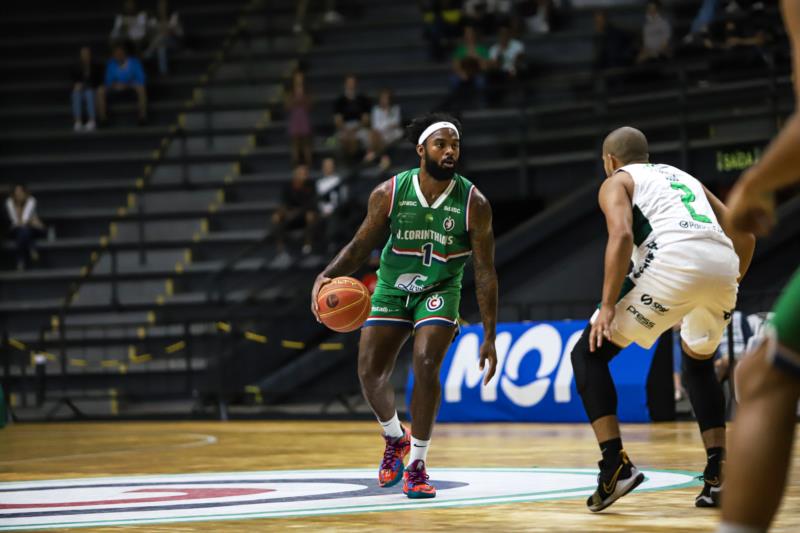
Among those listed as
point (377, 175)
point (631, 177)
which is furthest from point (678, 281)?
point (377, 175)

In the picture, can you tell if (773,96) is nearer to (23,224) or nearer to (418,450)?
(418,450)

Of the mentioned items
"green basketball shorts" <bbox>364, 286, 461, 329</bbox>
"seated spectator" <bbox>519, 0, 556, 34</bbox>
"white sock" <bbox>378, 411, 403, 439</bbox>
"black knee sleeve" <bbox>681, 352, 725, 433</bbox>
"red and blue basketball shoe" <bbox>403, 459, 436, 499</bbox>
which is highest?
"seated spectator" <bbox>519, 0, 556, 34</bbox>

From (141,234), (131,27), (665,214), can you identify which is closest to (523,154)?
(141,234)

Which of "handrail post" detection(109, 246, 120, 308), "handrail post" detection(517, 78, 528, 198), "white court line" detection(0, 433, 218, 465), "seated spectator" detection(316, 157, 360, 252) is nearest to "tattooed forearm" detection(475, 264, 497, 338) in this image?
"white court line" detection(0, 433, 218, 465)

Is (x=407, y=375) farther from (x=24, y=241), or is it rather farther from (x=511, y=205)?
(x=24, y=241)

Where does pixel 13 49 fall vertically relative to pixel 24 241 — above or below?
above

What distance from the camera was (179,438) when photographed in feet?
43.7

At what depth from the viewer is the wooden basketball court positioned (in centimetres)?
555

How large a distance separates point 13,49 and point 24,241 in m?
5.65

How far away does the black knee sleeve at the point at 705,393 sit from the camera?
20.8 feet

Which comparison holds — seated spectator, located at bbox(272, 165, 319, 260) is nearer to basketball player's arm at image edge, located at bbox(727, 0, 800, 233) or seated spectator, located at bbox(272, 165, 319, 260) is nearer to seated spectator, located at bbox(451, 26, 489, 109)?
seated spectator, located at bbox(451, 26, 489, 109)

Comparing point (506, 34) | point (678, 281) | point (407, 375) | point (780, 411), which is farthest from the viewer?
point (506, 34)

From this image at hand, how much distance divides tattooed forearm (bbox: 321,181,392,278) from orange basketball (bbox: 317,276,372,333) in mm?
82

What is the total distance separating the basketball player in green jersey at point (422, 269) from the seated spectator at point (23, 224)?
48.5ft
